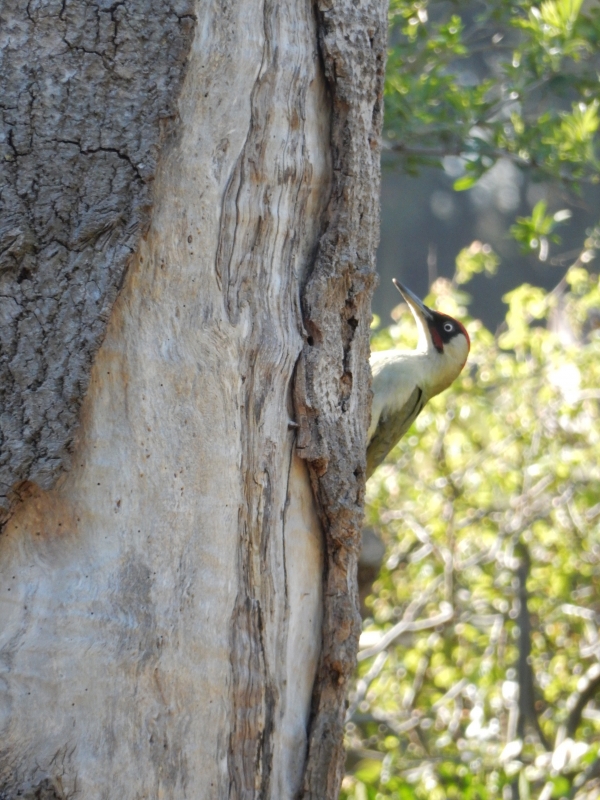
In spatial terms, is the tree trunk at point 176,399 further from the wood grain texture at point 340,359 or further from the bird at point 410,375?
the bird at point 410,375

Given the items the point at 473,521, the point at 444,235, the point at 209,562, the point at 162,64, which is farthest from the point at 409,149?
the point at 444,235

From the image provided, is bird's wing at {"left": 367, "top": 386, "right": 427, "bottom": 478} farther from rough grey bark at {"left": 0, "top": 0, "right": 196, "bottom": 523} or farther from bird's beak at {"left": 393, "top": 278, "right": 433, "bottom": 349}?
rough grey bark at {"left": 0, "top": 0, "right": 196, "bottom": 523}

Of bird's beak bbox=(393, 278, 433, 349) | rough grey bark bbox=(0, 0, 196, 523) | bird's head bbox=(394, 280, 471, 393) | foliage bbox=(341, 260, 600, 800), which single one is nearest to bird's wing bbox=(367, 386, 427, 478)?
bird's head bbox=(394, 280, 471, 393)

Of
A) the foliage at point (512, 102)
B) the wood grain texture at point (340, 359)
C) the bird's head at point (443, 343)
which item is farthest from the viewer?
the bird's head at point (443, 343)

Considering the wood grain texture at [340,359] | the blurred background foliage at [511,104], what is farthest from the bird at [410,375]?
the wood grain texture at [340,359]

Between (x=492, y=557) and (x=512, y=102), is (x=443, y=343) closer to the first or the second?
(x=512, y=102)

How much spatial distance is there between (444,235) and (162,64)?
10.9m

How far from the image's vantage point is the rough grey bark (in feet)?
5.28

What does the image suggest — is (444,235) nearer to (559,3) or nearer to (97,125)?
(559,3)

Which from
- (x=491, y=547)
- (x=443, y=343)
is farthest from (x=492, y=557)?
(x=443, y=343)

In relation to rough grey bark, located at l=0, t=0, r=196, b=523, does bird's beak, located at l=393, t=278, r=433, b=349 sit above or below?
below

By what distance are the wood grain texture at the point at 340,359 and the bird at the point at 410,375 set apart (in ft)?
5.75

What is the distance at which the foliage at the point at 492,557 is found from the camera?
5625 mm

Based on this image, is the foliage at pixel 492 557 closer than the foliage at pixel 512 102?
No
